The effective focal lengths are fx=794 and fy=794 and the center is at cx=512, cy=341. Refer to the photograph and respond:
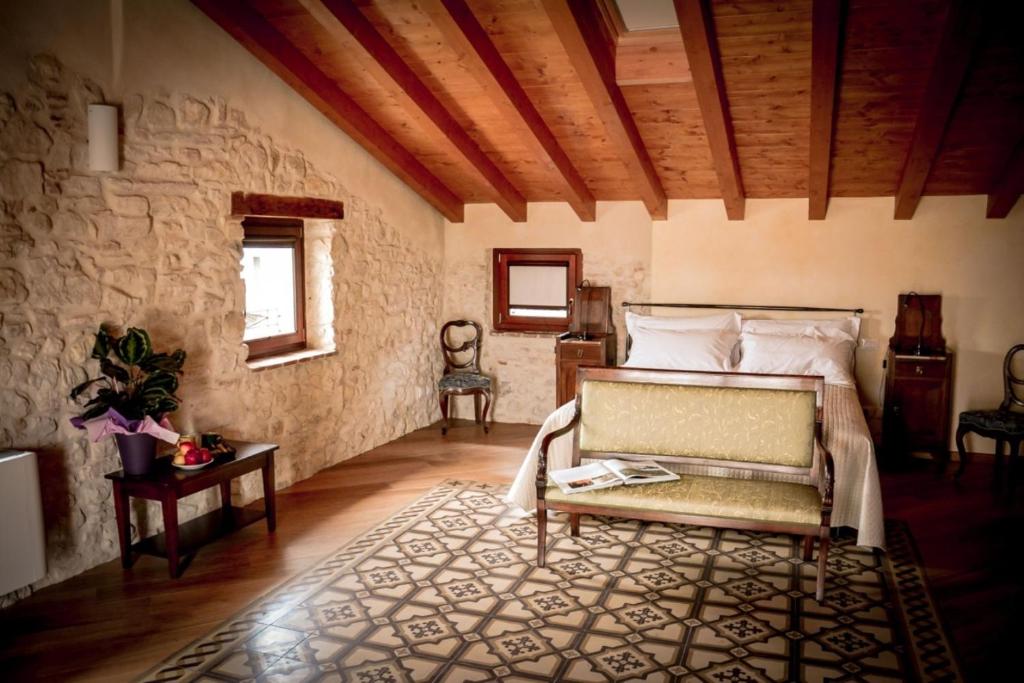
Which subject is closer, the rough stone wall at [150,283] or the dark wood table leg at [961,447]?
the rough stone wall at [150,283]

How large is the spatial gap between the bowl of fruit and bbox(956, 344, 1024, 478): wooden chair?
4.85m

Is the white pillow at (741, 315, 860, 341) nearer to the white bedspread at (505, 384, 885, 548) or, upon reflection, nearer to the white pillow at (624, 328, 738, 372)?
the white pillow at (624, 328, 738, 372)

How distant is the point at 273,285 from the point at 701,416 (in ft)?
9.94

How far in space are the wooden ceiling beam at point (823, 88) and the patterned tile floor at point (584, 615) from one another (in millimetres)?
2368

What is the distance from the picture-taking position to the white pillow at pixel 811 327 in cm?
592

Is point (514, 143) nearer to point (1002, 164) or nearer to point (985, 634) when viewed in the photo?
point (1002, 164)

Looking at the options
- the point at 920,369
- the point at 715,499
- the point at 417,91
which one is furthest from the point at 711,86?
the point at 920,369

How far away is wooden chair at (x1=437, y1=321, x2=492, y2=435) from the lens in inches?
261

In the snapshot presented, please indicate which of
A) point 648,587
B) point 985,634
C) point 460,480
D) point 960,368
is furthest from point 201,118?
point 960,368

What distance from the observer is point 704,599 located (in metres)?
3.58

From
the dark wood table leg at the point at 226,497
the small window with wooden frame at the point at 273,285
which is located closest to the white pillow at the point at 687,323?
the small window with wooden frame at the point at 273,285

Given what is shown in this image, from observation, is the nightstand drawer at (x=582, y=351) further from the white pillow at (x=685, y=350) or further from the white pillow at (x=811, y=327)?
the white pillow at (x=811, y=327)

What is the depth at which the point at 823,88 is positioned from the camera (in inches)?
171

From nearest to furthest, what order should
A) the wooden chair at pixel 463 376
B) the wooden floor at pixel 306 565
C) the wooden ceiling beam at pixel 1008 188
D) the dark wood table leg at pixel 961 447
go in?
the wooden floor at pixel 306 565, the wooden ceiling beam at pixel 1008 188, the dark wood table leg at pixel 961 447, the wooden chair at pixel 463 376
